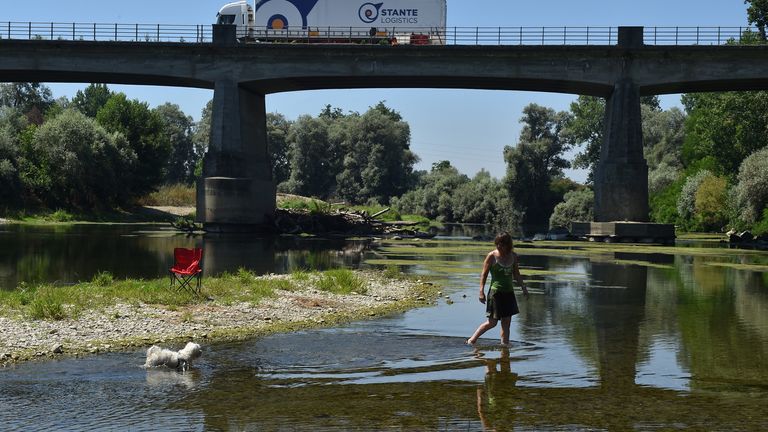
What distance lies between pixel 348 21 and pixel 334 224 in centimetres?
1481

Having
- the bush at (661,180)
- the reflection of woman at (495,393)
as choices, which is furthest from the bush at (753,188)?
the reflection of woman at (495,393)

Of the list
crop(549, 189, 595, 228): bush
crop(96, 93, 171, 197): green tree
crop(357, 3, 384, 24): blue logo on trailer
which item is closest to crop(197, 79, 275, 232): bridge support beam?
crop(357, 3, 384, 24): blue logo on trailer

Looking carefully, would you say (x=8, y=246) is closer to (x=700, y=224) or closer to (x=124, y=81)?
(x=124, y=81)

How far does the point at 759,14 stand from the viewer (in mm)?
80188

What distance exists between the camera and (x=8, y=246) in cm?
4609

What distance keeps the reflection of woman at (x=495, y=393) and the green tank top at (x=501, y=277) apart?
122 cm

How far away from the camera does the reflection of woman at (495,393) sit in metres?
11.0

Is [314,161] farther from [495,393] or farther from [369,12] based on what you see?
[495,393]

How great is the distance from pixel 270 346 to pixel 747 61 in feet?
172

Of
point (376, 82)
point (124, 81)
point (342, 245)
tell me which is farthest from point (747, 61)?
point (124, 81)

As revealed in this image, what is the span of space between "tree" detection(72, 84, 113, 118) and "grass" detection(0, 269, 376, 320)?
14660 centimetres

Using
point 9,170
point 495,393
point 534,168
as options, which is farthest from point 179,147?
point 495,393

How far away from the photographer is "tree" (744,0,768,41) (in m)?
79.7

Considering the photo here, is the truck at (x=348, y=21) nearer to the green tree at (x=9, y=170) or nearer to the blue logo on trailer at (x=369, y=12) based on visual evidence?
the blue logo on trailer at (x=369, y=12)
